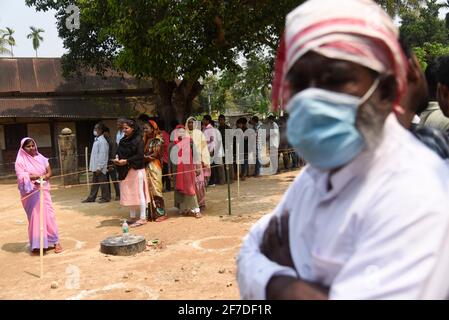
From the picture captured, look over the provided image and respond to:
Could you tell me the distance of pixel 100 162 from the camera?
9.22 meters

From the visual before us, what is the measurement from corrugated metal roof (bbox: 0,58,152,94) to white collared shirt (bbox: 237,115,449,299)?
57.5ft

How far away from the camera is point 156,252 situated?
217 inches

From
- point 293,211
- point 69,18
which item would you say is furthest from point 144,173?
point 69,18

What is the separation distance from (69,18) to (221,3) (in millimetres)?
5913

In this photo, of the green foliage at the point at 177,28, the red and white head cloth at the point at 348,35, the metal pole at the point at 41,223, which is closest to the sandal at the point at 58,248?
the metal pole at the point at 41,223

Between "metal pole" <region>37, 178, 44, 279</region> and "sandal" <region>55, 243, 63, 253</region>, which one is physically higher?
"metal pole" <region>37, 178, 44, 279</region>

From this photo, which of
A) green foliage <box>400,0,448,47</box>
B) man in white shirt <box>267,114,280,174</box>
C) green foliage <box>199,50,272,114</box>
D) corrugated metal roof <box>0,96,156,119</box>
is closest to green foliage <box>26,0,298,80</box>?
man in white shirt <box>267,114,280,174</box>

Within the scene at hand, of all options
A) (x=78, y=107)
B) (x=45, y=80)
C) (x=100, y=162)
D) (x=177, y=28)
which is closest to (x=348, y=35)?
(x=177, y=28)

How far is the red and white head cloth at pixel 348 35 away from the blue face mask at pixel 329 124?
0.20ft

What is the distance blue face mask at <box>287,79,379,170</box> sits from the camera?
0.86 meters

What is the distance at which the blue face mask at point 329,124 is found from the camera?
2.83 ft

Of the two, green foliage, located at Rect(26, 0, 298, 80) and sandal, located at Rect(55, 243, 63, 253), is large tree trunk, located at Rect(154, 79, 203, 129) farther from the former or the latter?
sandal, located at Rect(55, 243, 63, 253)

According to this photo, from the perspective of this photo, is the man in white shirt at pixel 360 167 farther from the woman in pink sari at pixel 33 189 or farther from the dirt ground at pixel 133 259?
the woman in pink sari at pixel 33 189

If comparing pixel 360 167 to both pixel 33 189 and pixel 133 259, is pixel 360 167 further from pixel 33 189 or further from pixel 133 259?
pixel 33 189
